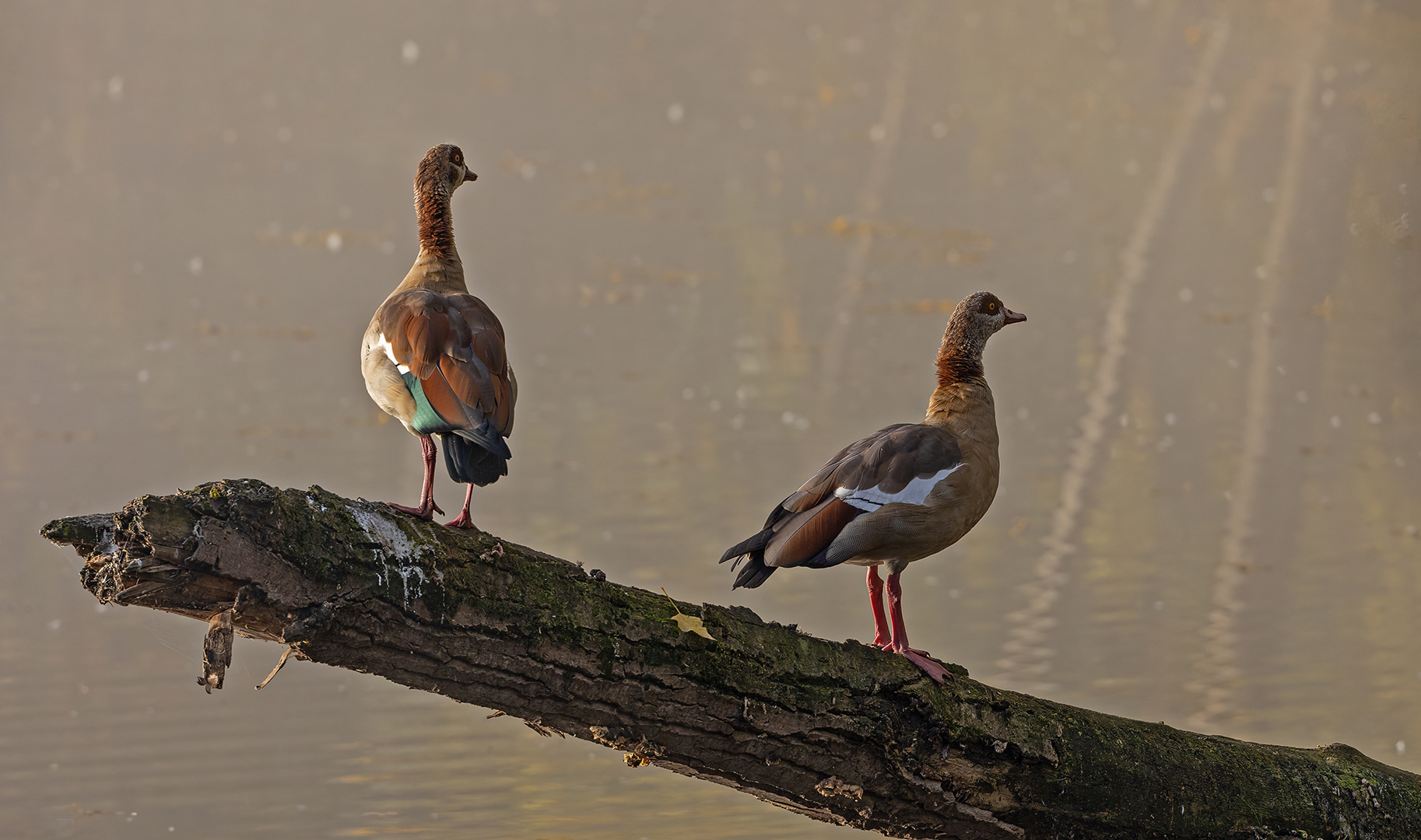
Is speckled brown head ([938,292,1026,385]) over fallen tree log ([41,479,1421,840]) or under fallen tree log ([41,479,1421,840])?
over

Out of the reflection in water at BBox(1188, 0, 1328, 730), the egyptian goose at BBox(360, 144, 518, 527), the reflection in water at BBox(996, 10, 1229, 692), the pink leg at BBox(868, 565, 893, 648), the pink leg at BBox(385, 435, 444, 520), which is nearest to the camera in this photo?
the pink leg at BBox(385, 435, 444, 520)

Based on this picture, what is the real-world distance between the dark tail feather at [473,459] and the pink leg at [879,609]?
970 mm

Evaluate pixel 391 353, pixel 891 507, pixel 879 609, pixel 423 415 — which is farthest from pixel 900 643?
pixel 391 353

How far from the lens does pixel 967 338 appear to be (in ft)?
11.1

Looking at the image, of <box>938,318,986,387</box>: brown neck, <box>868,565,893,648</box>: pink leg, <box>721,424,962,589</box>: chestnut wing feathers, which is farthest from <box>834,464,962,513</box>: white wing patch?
<box>938,318,986,387</box>: brown neck

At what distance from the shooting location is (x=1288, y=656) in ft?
17.3

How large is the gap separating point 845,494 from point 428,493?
938 millimetres

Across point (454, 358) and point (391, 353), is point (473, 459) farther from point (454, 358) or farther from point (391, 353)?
point (391, 353)

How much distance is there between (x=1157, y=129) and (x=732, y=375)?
5390 millimetres

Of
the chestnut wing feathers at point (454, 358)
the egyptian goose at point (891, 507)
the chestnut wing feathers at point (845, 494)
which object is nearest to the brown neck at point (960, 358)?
the egyptian goose at point (891, 507)

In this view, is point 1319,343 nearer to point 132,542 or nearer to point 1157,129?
point 1157,129

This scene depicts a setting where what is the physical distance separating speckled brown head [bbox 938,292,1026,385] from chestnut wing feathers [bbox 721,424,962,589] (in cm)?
27

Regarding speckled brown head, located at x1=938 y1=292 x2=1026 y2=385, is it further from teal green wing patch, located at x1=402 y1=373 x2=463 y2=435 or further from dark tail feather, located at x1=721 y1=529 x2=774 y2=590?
teal green wing patch, located at x1=402 y1=373 x2=463 y2=435

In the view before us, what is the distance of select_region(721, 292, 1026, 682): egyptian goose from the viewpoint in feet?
9.48
